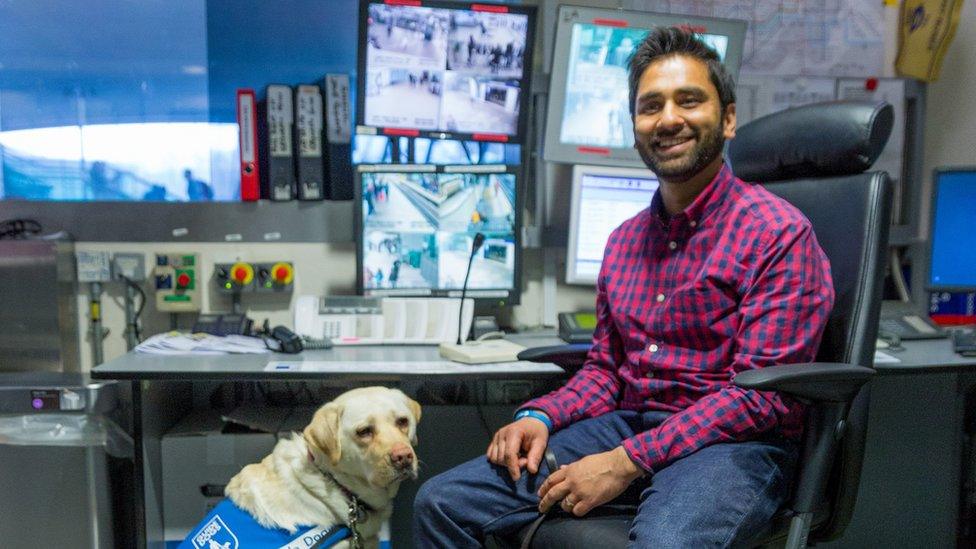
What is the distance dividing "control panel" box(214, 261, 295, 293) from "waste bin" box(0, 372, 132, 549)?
0.59m

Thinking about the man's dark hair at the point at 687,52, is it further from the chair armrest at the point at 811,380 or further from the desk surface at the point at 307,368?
the desk surface at the point at 307,368

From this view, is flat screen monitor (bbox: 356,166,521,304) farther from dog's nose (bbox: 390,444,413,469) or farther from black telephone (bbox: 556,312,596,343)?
dog's nose (bbox: 390,444,413,469)

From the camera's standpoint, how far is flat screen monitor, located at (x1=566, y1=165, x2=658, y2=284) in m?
2.29

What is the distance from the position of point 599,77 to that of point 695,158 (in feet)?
3.44

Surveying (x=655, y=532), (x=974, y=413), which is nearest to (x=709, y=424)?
(x=655, y=532)

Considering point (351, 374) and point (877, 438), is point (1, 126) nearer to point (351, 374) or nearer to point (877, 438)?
point (351, 374)

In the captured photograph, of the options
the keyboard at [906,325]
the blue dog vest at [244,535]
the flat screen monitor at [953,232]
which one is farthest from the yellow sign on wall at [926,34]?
the blue dog vest at [244,535]

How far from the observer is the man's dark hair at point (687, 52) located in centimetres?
138

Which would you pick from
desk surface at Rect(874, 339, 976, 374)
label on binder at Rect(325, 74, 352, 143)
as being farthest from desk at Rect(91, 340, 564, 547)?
desk surface at Rect(874, 339, 976, 374)

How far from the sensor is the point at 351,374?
1.67 m

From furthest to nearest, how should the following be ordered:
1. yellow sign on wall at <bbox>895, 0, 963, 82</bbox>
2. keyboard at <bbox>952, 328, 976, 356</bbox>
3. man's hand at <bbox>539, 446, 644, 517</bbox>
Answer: yellow sign on wall at <bbox>895, 0, 963, 82</bbox> → keyboard at <bbox>952, 328, 976, 356</bbox> → man's hand at <bbox>539, 446, 644, 517</bbox>

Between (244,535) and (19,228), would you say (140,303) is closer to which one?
(19,228)

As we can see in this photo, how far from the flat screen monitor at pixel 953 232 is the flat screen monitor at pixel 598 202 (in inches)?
33.8

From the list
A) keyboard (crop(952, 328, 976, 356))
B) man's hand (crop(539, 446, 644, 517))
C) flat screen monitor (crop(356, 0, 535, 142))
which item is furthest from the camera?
flat screen monitor (crop(356, 0, 535, 142))
